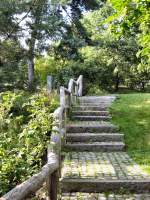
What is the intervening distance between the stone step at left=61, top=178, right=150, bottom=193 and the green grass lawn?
3.32 feet

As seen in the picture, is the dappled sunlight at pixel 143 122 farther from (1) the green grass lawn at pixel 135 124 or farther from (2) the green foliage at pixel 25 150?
(2) the green foliage at pixel 25 150

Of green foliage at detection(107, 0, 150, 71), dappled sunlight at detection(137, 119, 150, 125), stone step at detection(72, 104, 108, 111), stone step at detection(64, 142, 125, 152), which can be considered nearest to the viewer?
green foliage at detection(107, 0, 150, 71)

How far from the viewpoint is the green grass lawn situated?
941 cm

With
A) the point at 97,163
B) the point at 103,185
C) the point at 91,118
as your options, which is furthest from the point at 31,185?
the point at 91,118

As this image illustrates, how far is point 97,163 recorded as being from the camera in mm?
8422

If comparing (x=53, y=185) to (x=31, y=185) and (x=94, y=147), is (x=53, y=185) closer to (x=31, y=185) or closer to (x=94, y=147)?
(x=31, y=185)

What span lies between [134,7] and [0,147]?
3.03 meters

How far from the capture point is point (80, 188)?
267 inches

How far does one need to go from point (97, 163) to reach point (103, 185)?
5.29ft

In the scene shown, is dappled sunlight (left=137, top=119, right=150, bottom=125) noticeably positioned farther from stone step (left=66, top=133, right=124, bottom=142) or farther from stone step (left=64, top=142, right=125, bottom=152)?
stone step (left=64, top=142, right=125, bottom=152)

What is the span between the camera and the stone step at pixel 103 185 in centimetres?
678

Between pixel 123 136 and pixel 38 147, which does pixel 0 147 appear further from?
pixel 123 136

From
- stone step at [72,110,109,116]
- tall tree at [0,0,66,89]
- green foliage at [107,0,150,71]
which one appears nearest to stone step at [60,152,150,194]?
green foliage at [107,0,150,71]

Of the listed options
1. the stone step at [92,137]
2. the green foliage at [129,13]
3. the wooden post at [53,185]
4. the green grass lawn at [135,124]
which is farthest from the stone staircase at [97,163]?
the green foliage at [129,13]
